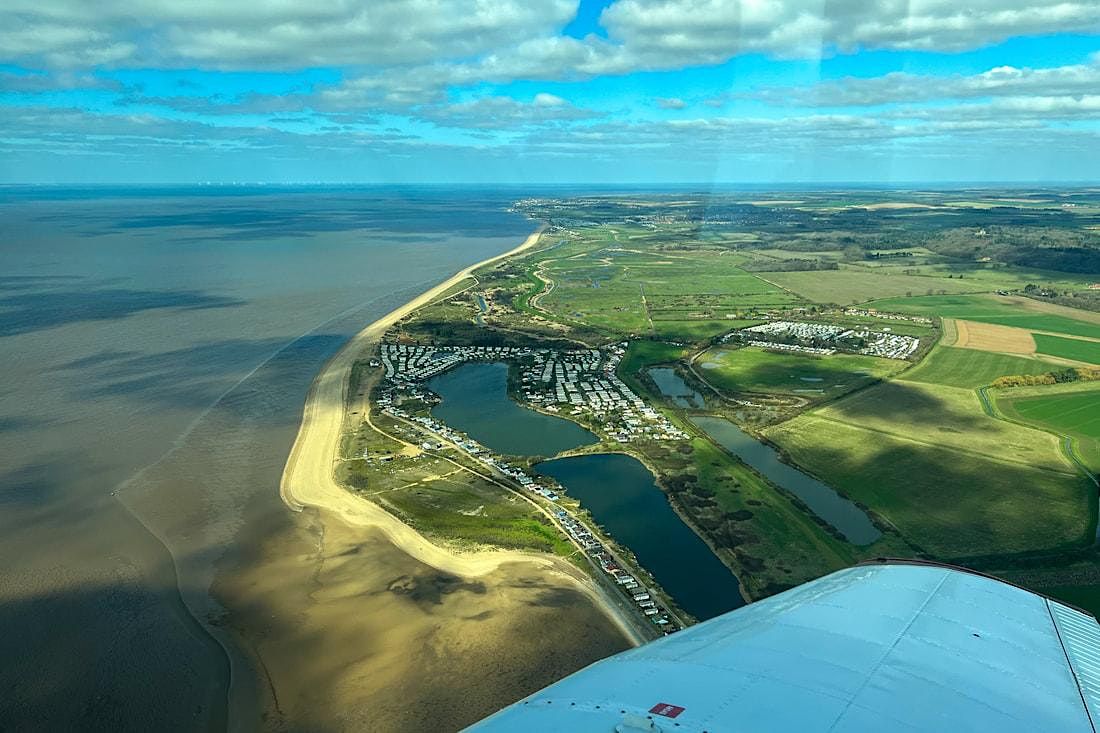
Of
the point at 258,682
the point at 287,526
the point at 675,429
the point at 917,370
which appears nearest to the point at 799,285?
the point at 917,370

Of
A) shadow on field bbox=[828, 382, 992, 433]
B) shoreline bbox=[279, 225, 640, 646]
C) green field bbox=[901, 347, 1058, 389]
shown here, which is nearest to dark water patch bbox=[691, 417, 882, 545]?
shadow on field bbox=[828, 382, 992, 433]

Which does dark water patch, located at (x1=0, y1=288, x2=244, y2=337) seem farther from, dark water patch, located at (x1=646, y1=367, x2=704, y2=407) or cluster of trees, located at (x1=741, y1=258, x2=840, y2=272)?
cluster of trees, located at (x1=741, y1=258, x2=840, y2=272)

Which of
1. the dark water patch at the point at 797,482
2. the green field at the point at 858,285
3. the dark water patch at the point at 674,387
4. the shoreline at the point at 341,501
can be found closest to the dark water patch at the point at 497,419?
the shoreline at the point at 341,501

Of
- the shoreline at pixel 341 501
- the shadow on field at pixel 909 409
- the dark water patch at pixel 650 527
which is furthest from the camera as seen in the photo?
the shadow on field at pixel 909 409

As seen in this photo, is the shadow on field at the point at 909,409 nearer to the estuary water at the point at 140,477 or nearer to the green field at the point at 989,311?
the green field at the point at 989,311

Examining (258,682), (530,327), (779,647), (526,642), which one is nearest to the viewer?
(779,647)

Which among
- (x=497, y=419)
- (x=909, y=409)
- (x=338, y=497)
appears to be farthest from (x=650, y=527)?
(x=909, y=409)

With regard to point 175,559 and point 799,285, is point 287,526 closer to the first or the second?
point 175,559

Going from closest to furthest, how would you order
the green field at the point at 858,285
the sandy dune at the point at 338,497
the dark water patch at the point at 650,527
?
1. the dark water patch at the point at 650,527
2. the sandy dune at the point at 338,497
3. the green field at the point at 858,285
